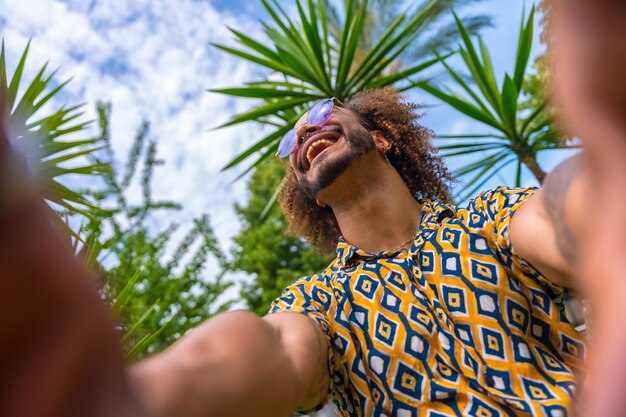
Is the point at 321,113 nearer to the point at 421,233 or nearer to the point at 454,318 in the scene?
the point at 421,233

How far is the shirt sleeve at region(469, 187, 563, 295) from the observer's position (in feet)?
3.86

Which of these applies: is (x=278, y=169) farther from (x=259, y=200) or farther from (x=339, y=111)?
(x=339, y=111)

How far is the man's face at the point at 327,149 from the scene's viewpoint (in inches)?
69.5

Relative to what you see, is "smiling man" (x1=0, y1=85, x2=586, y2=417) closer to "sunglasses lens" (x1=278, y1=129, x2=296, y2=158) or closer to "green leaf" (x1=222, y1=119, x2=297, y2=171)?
"sunglasses lens" (x1=278, y1=129, x2=296, y2=158)

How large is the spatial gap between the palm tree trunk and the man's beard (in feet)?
6.57

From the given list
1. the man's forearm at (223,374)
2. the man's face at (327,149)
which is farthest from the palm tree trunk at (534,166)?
the man's forearm at (223,374)

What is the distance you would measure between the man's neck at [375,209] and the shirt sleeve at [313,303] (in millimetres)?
260

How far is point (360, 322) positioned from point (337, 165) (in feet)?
2.22

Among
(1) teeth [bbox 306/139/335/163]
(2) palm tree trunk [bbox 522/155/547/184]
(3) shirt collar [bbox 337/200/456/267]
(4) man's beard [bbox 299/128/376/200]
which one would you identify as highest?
(1) teeth [bbox 306/139/335/163]

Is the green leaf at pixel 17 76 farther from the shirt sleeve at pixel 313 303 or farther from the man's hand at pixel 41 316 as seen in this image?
the man's hand at pixel 41 316

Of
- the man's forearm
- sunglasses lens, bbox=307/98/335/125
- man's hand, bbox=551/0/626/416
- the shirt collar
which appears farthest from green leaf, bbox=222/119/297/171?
man's hand, bbox=551/0/626/416

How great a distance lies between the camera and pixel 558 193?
0.62 m

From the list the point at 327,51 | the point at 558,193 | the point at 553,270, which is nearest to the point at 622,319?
the point at 558,193

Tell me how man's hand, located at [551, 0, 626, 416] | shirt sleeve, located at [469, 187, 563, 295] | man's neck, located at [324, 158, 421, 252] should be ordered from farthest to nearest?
man's neck, located at [324, 158, 421, 252]
shirt sleeve, located at [469, 187, 563, 295]
man's hand, located at [551, 0, 626, 416]
